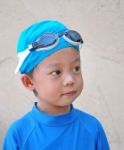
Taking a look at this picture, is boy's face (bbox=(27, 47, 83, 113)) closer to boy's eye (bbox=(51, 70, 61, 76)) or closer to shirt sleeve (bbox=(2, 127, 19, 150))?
boy's eye (bbox=(51, 70, 61, 76))

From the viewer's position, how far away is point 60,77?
1719mm

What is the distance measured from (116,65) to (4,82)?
2.89 ft

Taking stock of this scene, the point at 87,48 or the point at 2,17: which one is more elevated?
the point at 2,17

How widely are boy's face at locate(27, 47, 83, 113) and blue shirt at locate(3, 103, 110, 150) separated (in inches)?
3.8

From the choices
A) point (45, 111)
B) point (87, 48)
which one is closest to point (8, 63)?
point (87, 48)

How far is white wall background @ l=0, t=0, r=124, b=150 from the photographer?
2859 mm

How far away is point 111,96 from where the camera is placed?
2.94 m

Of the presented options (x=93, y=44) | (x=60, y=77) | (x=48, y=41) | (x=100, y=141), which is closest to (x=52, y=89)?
(x=60, y=77)

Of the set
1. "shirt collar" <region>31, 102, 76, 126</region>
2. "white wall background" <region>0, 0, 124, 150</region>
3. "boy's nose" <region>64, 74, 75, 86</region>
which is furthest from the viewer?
"white wall background" <region>0, 0, 124, 150</region>

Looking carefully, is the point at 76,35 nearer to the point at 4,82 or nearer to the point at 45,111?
the point at 45,111

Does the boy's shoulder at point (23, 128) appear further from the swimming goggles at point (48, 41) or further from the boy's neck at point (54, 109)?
the swimming goggles at point (48, 41)

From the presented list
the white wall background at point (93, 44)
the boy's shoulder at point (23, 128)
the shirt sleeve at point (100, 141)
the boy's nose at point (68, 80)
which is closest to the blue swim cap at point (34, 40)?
the boy's nose at point (68, 80)

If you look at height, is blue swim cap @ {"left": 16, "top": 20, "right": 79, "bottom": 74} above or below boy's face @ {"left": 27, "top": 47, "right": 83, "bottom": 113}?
above

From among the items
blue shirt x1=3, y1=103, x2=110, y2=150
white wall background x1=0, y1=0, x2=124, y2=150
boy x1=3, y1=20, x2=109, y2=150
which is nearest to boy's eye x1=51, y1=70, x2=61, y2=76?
boy x1=3, y1=20, x2=109, y2=150
